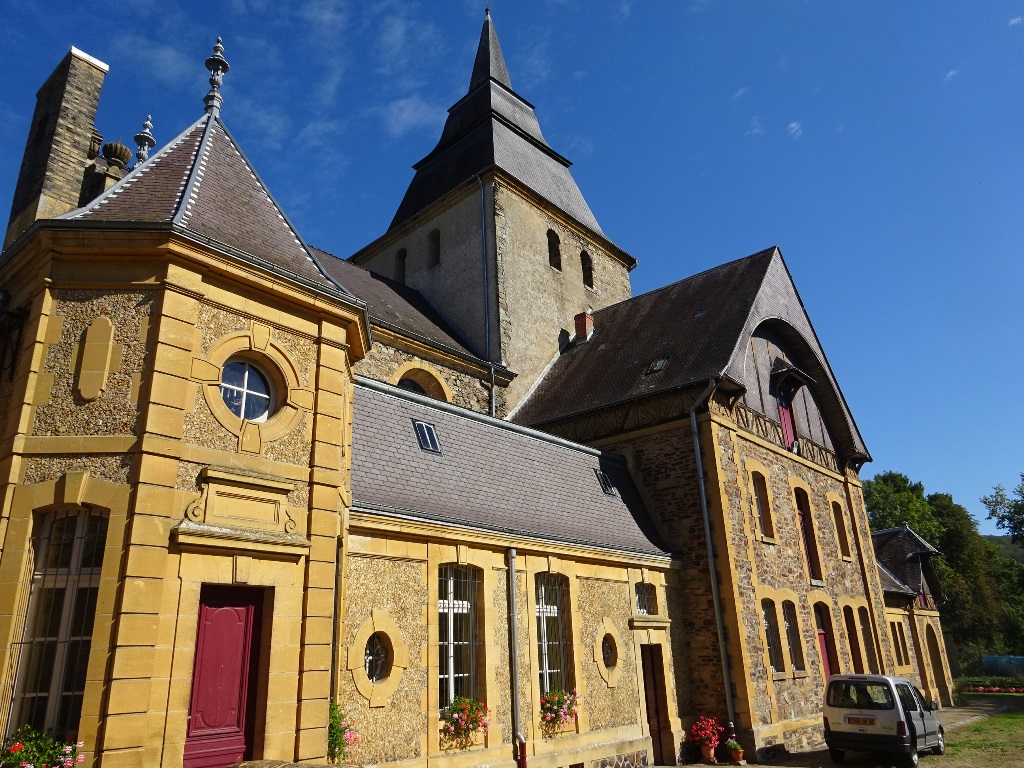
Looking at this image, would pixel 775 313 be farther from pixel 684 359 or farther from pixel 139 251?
pixel 139 251

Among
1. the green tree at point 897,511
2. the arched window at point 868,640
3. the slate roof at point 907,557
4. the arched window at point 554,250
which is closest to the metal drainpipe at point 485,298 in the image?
the arched window at point 554,250

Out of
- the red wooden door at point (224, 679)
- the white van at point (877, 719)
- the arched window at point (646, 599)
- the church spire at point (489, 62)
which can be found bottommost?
the white van at point (877, 719)

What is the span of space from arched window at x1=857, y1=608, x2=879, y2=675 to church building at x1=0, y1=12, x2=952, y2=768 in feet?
0.25

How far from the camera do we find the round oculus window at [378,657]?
8.78m

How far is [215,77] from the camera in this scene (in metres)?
9.72

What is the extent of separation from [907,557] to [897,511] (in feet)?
63.0

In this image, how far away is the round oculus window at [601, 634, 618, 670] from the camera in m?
11.9

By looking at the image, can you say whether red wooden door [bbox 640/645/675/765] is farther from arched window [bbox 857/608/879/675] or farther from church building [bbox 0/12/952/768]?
arched window [bbox 857/608/879/675]

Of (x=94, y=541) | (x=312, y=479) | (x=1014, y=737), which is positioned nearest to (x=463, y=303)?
(x=312, y=479)

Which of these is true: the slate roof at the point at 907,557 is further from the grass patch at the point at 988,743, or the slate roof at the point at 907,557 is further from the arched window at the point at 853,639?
the arched window at the point at 853,639

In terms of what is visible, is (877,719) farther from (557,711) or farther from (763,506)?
(557,711)

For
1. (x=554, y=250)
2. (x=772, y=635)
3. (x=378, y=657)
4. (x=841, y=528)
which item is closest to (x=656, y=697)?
(x=772, y=635)

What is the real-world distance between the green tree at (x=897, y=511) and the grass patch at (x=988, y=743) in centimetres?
2809

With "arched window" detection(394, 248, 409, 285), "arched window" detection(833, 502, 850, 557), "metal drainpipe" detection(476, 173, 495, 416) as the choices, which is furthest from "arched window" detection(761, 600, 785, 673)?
"arched window" detection(394, 248, 409, 285)
